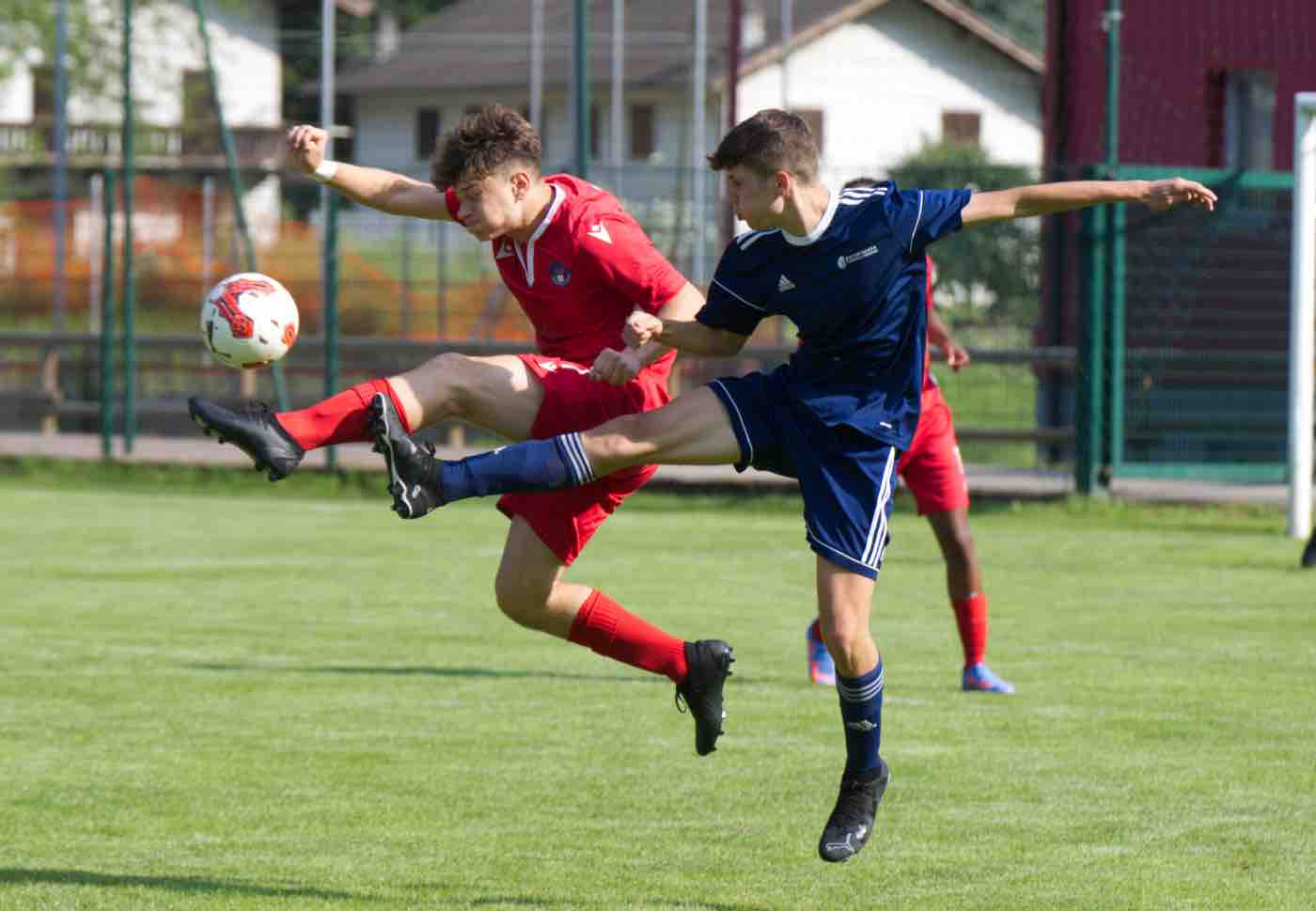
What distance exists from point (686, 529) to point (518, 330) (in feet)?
13.7

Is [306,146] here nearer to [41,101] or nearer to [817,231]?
[817,231]

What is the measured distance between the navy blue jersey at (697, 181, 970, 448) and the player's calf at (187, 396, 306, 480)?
129cm

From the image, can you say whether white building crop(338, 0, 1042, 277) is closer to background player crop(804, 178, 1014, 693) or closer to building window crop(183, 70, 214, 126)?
building window crop(183, 70, 214, 126)

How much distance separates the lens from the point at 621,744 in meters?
7.66

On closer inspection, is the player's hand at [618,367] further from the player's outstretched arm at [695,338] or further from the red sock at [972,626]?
the red sock at [972,626]

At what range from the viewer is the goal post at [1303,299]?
14406 mm

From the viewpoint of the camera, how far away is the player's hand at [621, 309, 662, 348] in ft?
19.7

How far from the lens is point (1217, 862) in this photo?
5.86m

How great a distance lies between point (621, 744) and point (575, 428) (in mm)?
1391

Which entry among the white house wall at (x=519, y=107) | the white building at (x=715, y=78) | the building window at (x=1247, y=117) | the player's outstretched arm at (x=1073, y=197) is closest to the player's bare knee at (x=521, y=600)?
the player's outstretched arm at (x=1073, y=197)

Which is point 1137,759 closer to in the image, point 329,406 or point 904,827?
point 904,827

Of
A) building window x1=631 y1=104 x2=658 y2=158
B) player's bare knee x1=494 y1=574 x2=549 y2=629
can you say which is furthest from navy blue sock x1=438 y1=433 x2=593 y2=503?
building window x1=631 y1=104 x2=658 y2=158

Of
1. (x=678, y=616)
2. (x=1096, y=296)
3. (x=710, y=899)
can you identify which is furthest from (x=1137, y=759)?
(x=1096, y=296)

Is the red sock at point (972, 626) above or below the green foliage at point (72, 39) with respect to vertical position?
below
